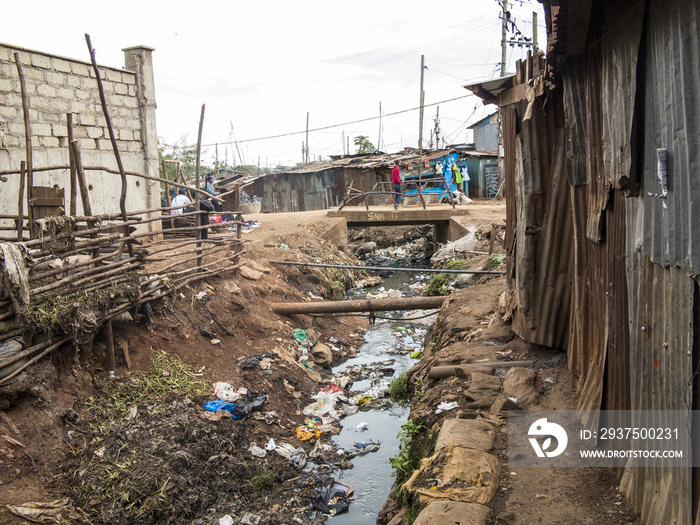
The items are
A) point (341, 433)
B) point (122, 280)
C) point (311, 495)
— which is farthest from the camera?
point (341, 433)

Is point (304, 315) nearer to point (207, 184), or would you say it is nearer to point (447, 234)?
point (207, 184)

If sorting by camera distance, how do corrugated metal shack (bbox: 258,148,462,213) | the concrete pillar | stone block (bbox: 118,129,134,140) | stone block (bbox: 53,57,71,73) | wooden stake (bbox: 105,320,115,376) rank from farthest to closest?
corrugated metal shack (bbox: 258,148,462,213)
the concrete pillar
stone block (bbox: 118,129,134,140)
stone block (bbox: 53,57,71,73)
wooden stake (bbox: 105,320,115,376)

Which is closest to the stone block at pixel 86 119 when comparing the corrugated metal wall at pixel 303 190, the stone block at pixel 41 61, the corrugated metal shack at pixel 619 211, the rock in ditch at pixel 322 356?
the stone block at pixel 41 61

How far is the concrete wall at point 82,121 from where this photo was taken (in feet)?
27.1

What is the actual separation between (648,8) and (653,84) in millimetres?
379

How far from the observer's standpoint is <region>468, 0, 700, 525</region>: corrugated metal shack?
2.31 m

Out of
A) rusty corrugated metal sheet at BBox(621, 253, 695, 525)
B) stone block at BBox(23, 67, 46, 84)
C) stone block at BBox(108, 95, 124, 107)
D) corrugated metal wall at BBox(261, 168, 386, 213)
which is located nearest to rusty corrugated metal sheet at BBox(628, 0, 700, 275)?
rusty corrugated metal sheet at BBox(621, 253, 695, 525)

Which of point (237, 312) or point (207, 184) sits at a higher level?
point (207, 184)

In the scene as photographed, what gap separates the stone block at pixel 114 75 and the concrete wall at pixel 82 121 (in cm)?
2

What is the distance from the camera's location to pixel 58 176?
29.3ft

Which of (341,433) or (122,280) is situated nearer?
(122,280)

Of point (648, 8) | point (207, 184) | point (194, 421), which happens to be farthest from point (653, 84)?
point (207, 184)

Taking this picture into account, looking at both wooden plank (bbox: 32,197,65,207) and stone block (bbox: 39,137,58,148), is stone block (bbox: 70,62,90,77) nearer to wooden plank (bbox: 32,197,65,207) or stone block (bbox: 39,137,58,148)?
stone block (bbox: 39,137,58,148)

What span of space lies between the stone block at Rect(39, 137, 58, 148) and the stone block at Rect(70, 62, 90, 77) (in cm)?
123
